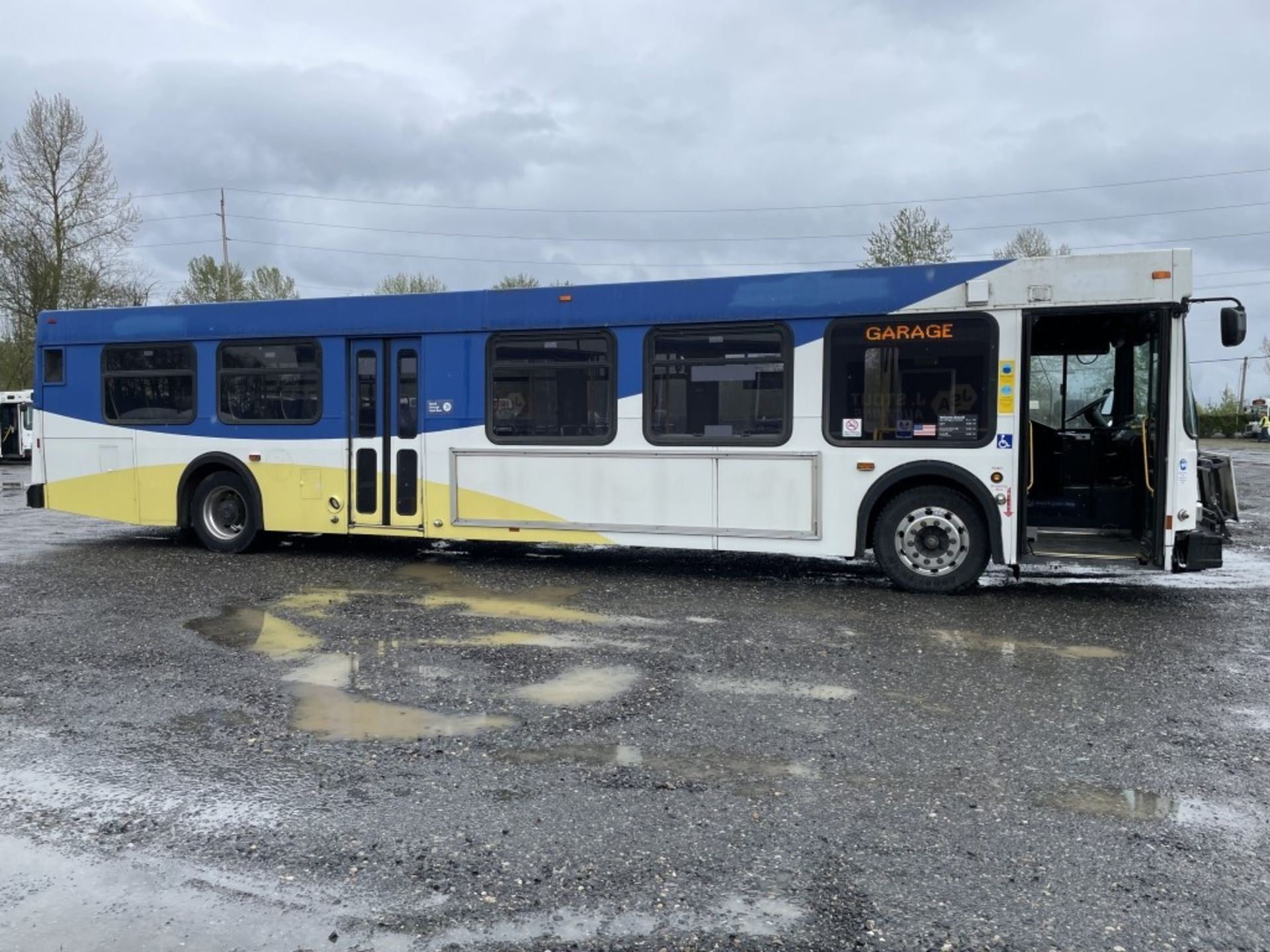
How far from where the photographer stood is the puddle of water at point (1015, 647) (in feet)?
22.1

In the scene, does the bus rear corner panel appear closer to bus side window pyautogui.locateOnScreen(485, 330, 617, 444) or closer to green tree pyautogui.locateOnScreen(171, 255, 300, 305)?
bus side window pyautogui.locateOnScreen(485, 330, 617, 444)

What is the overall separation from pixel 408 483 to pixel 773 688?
19.6 feet

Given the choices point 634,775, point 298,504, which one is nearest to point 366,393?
point 298,504

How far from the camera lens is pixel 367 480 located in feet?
35.5

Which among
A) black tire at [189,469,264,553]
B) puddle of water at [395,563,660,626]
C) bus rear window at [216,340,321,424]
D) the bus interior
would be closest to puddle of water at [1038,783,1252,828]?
puddle of water at [395,563,660,626]

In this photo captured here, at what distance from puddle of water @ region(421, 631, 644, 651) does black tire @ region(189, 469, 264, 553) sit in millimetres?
5353

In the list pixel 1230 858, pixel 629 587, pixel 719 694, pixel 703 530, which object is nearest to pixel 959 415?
pixel 703 530

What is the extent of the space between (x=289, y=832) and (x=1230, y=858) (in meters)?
3.64

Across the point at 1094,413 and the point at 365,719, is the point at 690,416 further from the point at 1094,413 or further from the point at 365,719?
the point at 365,719

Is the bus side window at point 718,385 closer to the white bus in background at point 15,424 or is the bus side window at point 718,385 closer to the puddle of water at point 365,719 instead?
the puddle of water at point 365,719

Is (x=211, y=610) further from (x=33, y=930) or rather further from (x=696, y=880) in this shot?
(x=696, y=880)

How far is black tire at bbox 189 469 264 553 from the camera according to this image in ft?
37.6

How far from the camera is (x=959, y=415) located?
28.4ft

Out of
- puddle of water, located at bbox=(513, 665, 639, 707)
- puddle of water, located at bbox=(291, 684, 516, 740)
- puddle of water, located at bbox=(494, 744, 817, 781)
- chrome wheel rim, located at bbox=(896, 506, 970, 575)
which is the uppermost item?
chrome wheel rim, located at bbox=(896, 506, 970, 575)
